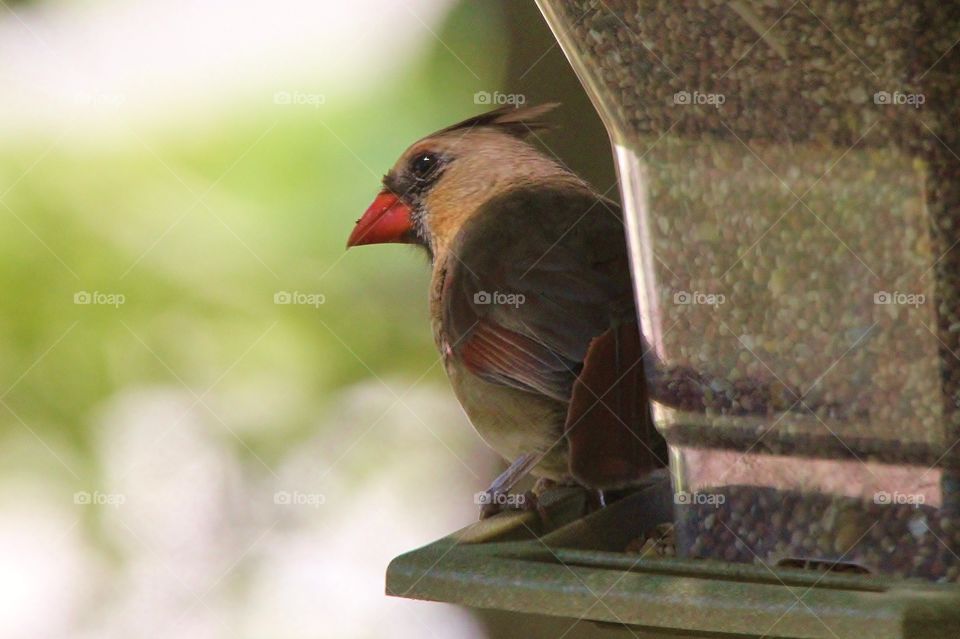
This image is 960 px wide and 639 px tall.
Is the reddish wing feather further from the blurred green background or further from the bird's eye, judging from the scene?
the blurred green background

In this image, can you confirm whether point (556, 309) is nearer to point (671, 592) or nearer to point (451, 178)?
point (451, 178)

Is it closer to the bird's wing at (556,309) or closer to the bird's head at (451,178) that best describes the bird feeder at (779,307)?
the bird's wing at (556,309)

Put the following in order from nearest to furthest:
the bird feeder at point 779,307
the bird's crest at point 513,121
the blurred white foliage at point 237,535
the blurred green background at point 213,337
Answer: the bird feeder at point 779,307 < the bird's crest at point 513,121 < the blurred green background at point 213,337 < the blurred white foliage at point 237,535

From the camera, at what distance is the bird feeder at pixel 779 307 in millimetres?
1232

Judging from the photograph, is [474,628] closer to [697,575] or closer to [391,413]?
[391,413]

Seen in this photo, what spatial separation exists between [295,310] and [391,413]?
0.37m

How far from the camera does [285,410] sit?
3.44 metres

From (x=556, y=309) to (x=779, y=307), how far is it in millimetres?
531

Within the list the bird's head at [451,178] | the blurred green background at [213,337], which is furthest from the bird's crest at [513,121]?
the blurred green background at [213,337]

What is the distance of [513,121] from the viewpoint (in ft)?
7.55

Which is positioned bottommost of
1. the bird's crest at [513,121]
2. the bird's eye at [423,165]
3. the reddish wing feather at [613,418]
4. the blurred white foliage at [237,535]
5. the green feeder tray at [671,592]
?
the blurred white foliage at [237,535]

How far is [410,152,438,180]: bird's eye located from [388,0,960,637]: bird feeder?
907mm

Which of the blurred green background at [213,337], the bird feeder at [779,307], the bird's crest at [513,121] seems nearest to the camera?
the bird feeder at [779,307]

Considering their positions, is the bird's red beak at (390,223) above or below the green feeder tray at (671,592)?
above
